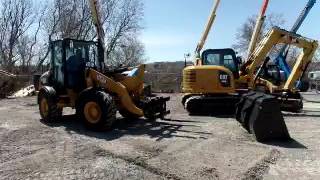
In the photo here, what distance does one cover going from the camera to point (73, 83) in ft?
42.4

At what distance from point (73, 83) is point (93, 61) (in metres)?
0.89

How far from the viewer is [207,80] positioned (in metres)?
15.7

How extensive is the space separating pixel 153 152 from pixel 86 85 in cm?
447

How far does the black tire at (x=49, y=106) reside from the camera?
12.9 meters

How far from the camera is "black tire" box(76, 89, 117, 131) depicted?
11.3m

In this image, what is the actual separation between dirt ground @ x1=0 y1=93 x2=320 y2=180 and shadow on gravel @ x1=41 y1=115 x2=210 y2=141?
2cm

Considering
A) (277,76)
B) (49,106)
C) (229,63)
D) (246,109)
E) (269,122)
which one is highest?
(229,63)

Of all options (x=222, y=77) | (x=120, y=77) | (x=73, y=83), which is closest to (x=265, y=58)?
(x=222, y=77)

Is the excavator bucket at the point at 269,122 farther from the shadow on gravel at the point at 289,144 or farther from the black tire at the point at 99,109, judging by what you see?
the black tire at the point at 99,109

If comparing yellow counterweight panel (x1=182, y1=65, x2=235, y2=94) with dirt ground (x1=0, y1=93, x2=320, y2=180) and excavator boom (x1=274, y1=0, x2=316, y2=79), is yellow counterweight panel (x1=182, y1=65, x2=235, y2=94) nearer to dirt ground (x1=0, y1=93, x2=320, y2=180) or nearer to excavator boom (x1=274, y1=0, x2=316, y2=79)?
dirt ground (x1=0, y1=93, x2=320, y2=180)

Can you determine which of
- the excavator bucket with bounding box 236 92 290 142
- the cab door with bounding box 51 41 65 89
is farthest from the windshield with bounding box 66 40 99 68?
the excavator bucket with bounding box 236 92 290 142

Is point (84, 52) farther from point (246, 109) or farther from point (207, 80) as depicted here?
point (246, 109)

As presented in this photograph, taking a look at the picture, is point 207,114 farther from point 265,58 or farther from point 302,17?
point 302,17

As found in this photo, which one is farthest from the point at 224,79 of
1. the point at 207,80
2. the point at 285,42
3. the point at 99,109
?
the point at 99,109
